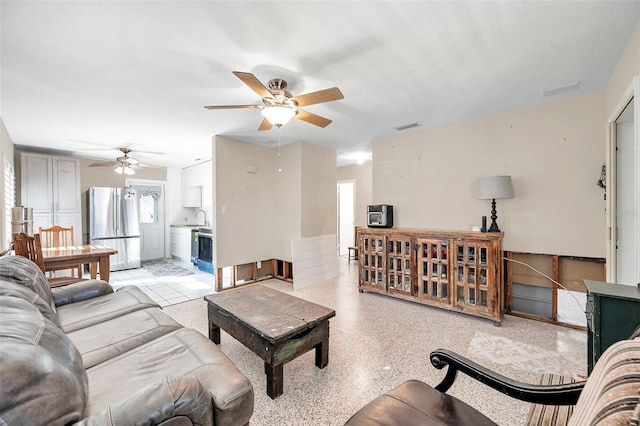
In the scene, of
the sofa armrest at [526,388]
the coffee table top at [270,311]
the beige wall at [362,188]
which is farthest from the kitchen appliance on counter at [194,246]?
the sofa armrest at [526,388]

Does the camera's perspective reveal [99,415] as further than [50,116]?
No

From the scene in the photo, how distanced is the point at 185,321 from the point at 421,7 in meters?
3.51

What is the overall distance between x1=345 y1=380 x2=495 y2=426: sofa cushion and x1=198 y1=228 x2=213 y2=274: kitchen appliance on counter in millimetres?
4771

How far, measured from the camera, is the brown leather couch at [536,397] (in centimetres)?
58

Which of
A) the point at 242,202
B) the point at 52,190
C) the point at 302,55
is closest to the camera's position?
the point at 302,55

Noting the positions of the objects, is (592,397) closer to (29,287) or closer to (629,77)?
(629,77)

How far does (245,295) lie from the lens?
95.1 inches

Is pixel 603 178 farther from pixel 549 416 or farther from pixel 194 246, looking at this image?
pixel 194 246

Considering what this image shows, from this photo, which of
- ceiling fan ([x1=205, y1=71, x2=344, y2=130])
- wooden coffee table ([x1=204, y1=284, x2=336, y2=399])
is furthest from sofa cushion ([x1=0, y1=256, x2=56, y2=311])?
ceiling fan ([x1=205, y1=71, x2=344, y2=130])

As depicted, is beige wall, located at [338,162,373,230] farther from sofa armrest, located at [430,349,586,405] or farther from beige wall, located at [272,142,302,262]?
sofa armrest, located at [430,349,586,405]

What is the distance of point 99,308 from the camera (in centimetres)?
203

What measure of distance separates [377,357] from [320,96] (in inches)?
85.0

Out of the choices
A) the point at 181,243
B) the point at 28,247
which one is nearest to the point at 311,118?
the point at 28,247

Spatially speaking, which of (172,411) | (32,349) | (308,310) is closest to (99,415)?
(172,411)
